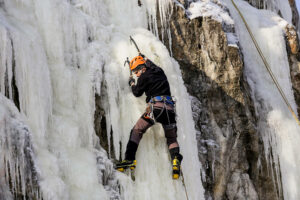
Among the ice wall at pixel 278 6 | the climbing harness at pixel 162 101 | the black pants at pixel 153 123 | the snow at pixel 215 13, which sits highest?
the ice wall at pixel 278 6

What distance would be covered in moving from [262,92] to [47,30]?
4.83m

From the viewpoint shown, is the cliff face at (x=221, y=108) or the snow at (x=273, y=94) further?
the snow at (x=273, y=94)

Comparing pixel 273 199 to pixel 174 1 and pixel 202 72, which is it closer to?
pixel 202 72

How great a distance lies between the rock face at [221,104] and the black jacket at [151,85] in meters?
1.81

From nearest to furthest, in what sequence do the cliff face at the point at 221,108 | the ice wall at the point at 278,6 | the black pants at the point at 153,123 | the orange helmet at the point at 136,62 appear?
1. the black pants at the point at 153,123
2. the orange helmet at the point at 136,62
3. the cliff face at the point at 221,108
4. the ice wall at the point at 278,6

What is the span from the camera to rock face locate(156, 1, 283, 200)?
28.6 feet

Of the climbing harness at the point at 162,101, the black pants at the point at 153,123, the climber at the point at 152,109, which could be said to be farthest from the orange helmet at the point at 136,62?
the black pants at the point at 153,123

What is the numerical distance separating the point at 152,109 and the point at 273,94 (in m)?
4.09

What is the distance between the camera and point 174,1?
895 centimetres

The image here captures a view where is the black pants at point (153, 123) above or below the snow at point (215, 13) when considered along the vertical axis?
below

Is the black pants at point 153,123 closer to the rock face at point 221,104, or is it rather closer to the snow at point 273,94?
the rock face at point 221,104

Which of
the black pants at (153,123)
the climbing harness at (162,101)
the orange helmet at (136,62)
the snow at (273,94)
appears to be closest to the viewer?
the black pants at (153,123)

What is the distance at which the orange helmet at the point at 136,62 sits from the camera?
→ 279 inches

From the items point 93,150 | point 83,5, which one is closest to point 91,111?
point 93,150
